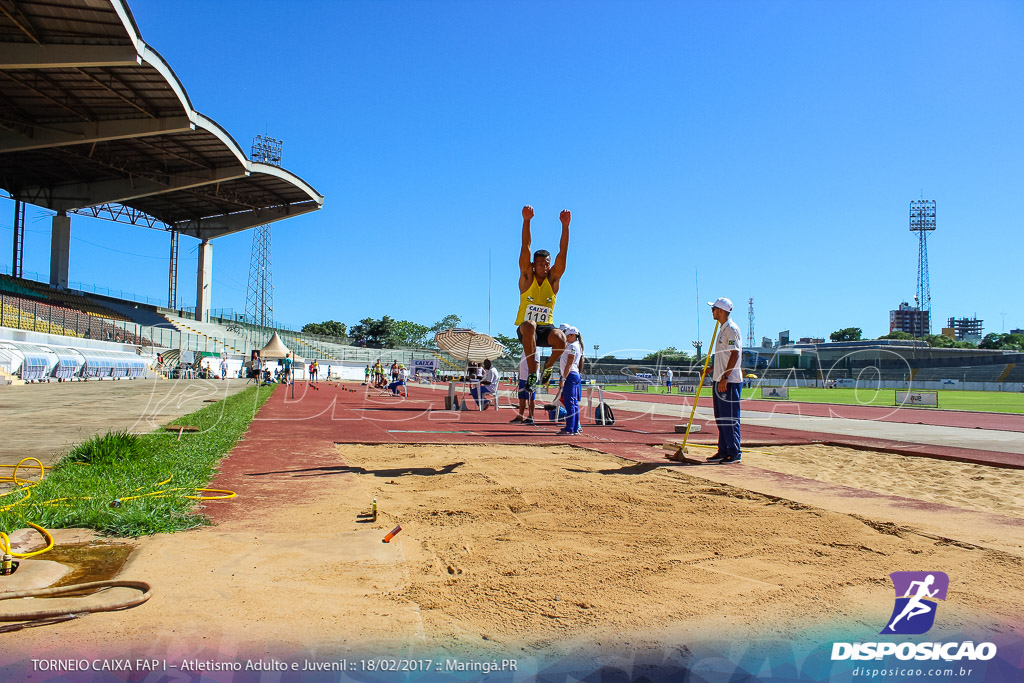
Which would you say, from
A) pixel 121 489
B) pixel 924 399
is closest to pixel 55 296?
pixel 121 489

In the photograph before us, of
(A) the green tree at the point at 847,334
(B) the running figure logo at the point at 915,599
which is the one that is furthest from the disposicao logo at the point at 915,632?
(A) the green tree at the point at 847,334

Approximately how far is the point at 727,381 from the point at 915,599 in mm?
5650

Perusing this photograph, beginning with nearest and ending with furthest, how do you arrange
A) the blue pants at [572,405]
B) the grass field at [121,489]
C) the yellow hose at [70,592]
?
the yellow hose at [70,592], the grass field at [121,489], the blue pants at [572,405]

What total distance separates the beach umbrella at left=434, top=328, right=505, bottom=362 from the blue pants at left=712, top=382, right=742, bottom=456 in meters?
12.2

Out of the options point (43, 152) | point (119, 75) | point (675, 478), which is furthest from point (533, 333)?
point (43, 152)

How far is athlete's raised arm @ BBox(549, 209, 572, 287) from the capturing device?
9156 mm

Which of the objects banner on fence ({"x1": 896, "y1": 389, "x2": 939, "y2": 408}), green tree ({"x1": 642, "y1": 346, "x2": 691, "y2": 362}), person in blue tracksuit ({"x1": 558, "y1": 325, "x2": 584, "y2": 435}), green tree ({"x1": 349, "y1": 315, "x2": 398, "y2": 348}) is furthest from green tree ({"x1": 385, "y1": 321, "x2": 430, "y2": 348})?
person in blue tracksuit ({"x1": 558, "y1": 325, "x2": 584, "y2": 435})

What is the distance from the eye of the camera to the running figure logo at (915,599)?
2.58 m

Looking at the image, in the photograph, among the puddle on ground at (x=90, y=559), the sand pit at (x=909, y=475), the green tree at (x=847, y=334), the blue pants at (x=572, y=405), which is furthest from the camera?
the green tree at (x=847, y=334)

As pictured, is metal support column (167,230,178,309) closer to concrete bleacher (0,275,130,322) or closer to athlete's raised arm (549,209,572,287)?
concrete bleacher (0,275,130,322)

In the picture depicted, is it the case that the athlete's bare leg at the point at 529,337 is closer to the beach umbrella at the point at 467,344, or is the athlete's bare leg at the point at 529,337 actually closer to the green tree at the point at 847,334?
the beach umbrella at the point at 467,344

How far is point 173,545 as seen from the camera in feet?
11.7

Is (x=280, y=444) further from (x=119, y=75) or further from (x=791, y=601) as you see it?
(x=119, y=75)

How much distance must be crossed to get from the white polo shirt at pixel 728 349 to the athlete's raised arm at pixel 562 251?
2527 millimetres
